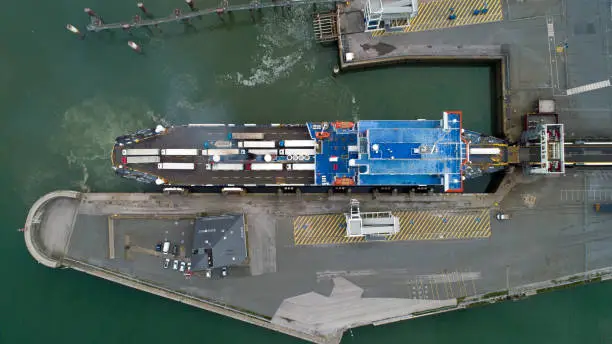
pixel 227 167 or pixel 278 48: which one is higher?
pixel 278 48

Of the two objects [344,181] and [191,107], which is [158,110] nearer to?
[191,107]

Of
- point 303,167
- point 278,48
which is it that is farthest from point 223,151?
point 278,48

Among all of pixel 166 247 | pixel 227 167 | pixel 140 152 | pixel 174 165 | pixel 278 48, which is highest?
pixel 278 48

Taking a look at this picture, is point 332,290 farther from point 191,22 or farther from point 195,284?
point 191,22

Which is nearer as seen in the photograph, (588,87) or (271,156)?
(271,156)

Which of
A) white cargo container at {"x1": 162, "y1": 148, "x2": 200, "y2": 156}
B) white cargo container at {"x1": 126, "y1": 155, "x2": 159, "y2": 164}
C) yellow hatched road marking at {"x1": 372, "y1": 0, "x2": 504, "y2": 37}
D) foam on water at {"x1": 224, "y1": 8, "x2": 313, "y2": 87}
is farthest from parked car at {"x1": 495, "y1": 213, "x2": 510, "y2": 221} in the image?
white cargo container at {"x1": 126, "y1": 155, "x2": 159, "y2": 164}

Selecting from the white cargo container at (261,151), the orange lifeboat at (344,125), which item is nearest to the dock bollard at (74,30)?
the white cargo container at (261,151)

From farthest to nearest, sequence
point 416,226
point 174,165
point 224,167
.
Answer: point 416,226 → point 224,167 → point 174,165
